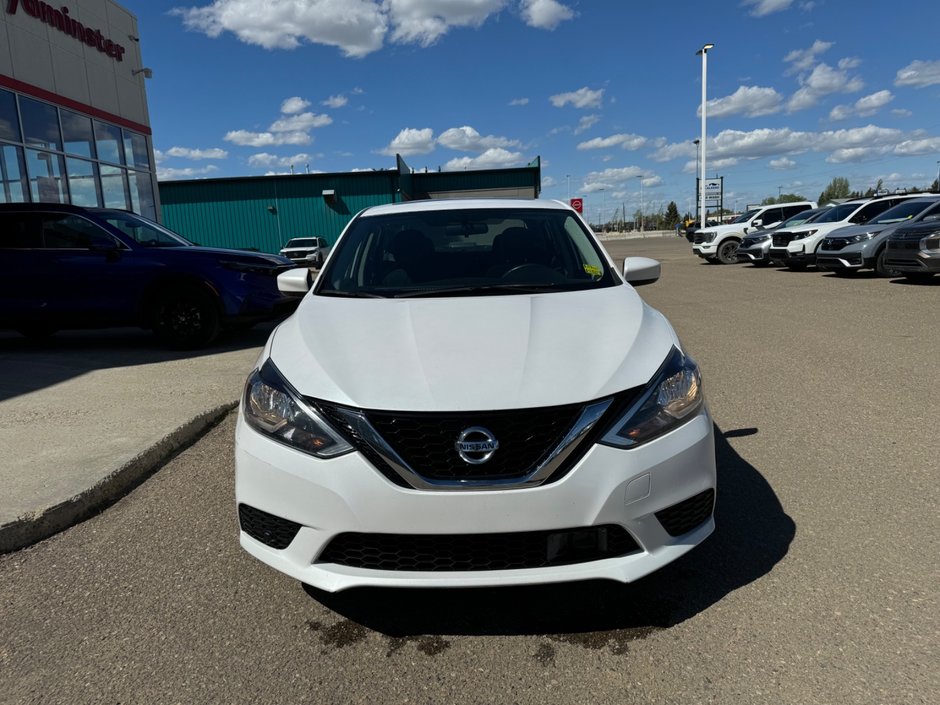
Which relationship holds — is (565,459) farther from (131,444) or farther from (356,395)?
(131,444)

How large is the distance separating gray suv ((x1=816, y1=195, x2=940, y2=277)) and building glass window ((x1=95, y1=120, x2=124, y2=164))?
16.9 metres

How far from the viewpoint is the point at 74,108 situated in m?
14.1

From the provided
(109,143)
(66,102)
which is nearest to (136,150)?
(109,143)

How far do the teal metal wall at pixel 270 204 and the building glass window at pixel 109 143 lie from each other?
1941cm

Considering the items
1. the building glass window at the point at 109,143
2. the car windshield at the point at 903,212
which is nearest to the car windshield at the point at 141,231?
the building glass window at the point at 109,143

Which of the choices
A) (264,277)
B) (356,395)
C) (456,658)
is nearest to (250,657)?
(456,658)

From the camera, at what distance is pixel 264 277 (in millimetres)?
7500

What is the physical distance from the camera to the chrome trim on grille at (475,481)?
2.01 metres

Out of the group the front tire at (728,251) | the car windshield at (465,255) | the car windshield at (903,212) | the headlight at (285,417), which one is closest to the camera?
the headlight at (285,417)

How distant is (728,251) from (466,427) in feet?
71.4

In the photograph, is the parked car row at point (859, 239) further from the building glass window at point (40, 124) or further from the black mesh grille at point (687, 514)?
the building glass window at point (40, 124)

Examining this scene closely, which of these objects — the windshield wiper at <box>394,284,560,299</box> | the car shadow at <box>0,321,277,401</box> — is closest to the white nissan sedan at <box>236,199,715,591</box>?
the windshield wiper at <box>394,284,560,299</box>

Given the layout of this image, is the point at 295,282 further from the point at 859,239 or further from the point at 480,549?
the point at 859,239

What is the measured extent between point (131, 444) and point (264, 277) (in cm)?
386
